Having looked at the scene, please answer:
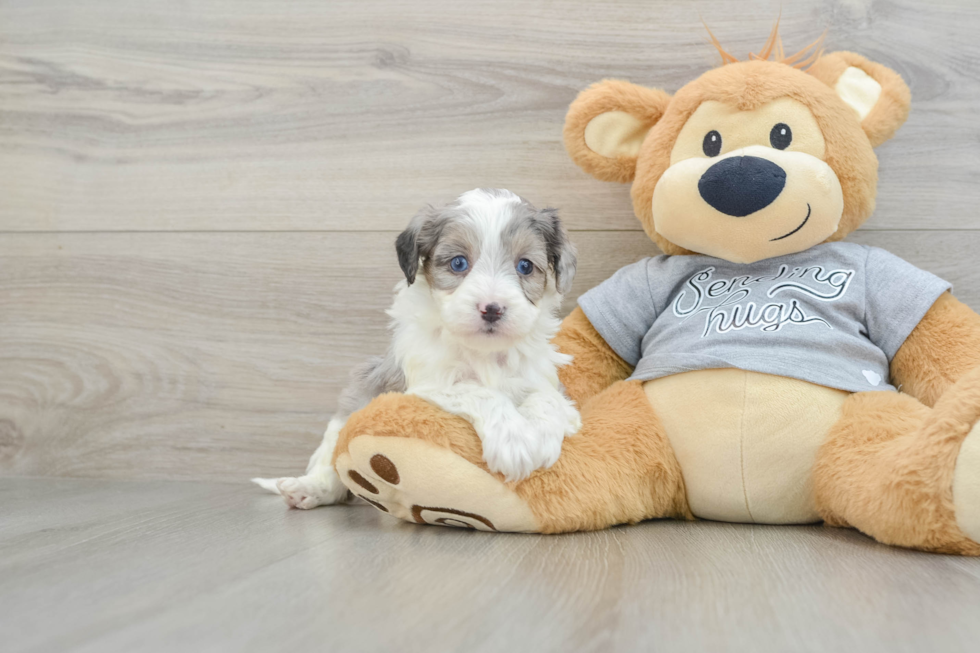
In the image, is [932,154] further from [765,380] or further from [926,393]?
[765,380]

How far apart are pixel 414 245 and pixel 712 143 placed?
629 mm

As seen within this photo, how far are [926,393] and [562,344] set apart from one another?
2.29 feet

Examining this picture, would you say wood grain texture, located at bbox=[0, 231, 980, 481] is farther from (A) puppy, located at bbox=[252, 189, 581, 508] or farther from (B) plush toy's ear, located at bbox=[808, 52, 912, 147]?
(B) plush toy's ear, located at bbox=[808, 52, 912, 147]

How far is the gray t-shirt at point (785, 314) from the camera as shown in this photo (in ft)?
4.61

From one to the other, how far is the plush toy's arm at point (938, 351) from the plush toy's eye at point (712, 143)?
506 mm

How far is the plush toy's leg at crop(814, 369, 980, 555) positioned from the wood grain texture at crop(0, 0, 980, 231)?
736mm

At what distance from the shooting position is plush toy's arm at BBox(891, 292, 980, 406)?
1365 mm

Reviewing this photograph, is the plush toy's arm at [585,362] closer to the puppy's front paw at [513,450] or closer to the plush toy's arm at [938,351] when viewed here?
the puppy's front paw at [513,450]

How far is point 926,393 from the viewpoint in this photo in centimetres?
139

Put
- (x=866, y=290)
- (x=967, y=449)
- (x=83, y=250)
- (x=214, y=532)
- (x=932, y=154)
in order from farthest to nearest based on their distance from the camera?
(x=83, y=250) < (x=932, y=154) < (x=866, y=290) < (x=214, y=532) < (x=967, y=449)

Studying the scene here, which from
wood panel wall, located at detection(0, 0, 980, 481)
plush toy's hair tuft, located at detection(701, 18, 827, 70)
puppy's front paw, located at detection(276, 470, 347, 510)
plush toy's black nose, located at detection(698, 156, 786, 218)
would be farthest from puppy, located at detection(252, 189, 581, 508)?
plush toy's hair tuft, located at detection(701, 18, 827, 70)

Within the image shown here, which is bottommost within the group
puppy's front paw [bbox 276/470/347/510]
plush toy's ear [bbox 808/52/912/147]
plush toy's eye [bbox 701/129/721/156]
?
puppy's front paw [bbox 276/470/347/510]

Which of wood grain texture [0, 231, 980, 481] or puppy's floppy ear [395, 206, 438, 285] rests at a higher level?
puppy's floppy ear [395, 206, 438, 285]

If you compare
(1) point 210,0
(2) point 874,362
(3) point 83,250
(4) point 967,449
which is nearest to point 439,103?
(1) point 210,0
